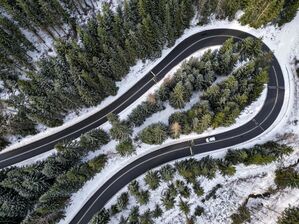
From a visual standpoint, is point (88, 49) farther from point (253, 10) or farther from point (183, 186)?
point (253, 10)

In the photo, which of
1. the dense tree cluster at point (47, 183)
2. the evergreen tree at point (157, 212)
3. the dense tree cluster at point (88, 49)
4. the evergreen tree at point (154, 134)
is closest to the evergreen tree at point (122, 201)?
the evergreen tree at point (157, 212)

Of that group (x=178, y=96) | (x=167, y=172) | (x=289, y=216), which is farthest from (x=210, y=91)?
(x=289, y=216)

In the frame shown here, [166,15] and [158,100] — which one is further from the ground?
[166,15]

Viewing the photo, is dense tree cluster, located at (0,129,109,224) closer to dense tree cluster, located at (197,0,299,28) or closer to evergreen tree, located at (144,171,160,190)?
evergreen tree, located at (144,171,160,190)

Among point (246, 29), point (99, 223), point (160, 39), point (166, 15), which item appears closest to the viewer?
point (99, 223)

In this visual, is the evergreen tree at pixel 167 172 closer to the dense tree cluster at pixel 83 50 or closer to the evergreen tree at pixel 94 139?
the evergreen tree at pixel 94 139

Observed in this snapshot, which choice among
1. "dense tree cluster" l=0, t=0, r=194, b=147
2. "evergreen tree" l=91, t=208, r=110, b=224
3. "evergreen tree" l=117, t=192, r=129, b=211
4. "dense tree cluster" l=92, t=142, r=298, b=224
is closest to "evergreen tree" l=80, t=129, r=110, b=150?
"dense tree cluster" l=0, t=0, r=194, b=147

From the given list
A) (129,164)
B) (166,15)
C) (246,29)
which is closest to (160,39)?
(166,15)

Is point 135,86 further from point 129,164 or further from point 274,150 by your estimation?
point 274,150
